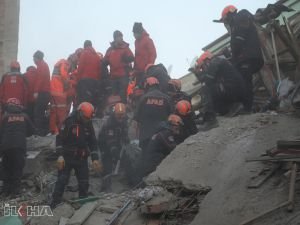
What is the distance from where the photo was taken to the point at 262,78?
10.7 m

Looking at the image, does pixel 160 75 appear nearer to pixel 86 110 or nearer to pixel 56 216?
pixel 86 110

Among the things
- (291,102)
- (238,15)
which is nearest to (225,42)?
(238,15)

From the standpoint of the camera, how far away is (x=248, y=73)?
9.56 meters

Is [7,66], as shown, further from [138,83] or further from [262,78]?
[262,78]

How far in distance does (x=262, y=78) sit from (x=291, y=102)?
10.2 ft

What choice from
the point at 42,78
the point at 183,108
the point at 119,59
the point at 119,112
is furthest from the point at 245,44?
the point at 42,78

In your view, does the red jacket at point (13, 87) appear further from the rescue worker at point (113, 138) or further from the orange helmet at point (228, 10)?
the orange helmet at point (228, 10)

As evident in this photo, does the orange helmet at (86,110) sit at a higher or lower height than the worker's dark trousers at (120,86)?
lower

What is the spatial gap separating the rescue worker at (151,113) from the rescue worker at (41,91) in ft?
10.8

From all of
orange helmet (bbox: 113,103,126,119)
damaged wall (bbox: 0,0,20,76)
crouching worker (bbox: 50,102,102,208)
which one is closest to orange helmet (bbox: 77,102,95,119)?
crouching worker (bbox: 50,102,102,208)

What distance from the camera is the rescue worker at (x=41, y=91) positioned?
1181cm

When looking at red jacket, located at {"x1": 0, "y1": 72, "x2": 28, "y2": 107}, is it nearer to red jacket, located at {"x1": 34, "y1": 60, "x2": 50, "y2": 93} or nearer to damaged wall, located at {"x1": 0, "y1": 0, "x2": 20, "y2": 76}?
red jacket, located at {"x1": 34, "y1": 60, "x2": 50, "y2": 93}

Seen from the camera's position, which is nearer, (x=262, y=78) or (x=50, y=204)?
(x=50, y=204)

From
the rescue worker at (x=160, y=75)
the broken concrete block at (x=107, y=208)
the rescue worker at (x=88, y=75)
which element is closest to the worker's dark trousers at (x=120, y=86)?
the rescue worker at (x=88, y=75)
